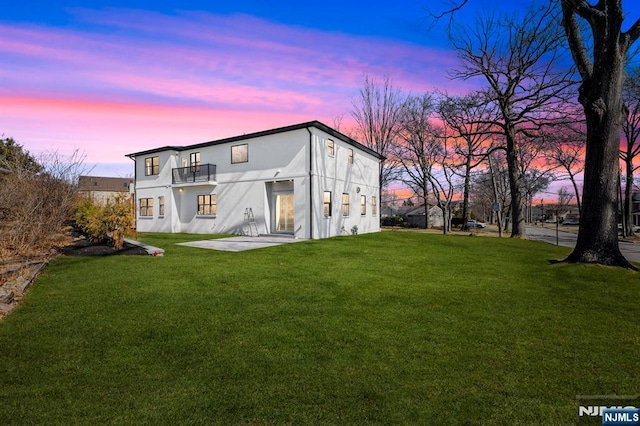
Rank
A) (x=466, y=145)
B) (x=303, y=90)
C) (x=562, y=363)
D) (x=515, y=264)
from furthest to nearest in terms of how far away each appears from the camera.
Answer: (x=466, y=145), (x=303, y=90), (x=515, y=264), (x=562, y=363)

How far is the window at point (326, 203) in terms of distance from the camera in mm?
17062

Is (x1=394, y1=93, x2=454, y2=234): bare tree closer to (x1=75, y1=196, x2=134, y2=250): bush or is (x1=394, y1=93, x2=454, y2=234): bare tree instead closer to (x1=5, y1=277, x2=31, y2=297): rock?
(x1=75, y1=196, x2=134, y2=250): bush

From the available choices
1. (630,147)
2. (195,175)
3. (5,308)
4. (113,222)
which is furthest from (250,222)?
(630,147)

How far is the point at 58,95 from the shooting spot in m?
12.4

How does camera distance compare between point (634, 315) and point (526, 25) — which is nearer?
point (634, 315)

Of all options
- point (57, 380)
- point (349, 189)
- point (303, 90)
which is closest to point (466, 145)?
point (349, 189)

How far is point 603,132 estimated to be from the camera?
847 centimetres

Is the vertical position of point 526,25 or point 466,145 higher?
point 526,25

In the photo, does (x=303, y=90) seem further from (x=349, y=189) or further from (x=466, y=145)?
(x=466, y=145)

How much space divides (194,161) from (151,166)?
4228mm

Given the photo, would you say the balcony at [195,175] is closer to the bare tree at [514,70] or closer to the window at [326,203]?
the window at [326,203]

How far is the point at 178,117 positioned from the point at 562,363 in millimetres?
16422

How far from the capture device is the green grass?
2.49 m

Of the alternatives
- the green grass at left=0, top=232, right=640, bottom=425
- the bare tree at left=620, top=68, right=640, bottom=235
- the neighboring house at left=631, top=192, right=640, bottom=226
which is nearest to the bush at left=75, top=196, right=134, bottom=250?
the green grass at left=0, top=232, right=640, bottom=425
